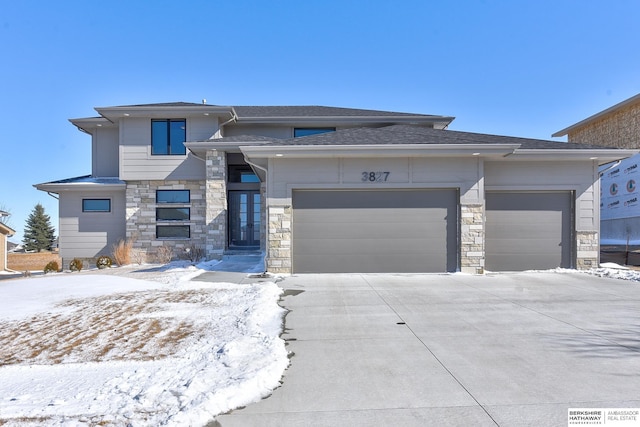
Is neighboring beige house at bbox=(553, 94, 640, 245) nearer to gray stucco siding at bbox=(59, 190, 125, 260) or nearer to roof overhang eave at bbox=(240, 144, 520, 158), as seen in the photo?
roof overhang eave at bbox=(240, 144, 520, 158)

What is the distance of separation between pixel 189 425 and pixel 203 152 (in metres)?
12.6

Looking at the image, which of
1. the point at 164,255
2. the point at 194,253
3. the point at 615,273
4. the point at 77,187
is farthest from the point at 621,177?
the point at 77,187

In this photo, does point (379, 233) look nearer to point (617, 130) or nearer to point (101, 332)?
point (101, 332)

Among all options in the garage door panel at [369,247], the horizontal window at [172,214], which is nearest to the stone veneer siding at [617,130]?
Result: the garage door panel at [369,247]

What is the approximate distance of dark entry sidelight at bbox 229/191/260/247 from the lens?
47.8 ft

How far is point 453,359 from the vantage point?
3.86 metres

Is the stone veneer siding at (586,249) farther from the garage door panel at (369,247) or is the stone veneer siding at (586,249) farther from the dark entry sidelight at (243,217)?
the dark entry sidelight at (243,217)

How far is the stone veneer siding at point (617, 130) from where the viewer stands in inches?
828

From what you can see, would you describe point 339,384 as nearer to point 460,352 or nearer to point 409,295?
point 460,352

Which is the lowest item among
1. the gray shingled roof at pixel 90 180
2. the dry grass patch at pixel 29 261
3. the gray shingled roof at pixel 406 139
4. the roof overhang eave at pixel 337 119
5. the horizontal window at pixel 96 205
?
the dry grass patch at pixel 29 261

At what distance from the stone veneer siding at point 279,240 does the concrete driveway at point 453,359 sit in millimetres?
2685

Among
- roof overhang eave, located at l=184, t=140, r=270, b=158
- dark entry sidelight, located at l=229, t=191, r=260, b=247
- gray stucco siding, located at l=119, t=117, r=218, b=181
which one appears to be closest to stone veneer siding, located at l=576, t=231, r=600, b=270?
roof overhang eave, located at l=184, t=140, r=270, b=158

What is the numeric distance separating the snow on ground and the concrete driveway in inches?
12.5

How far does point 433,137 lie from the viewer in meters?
10.1
